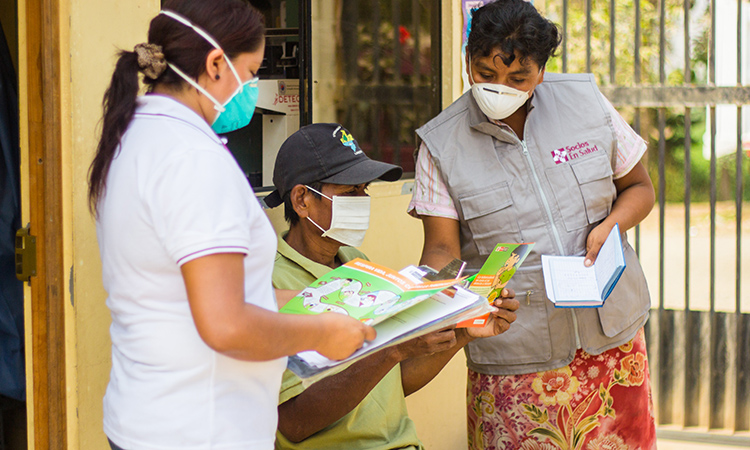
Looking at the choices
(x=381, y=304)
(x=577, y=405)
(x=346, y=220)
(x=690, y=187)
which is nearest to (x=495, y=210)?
(x=346, y=220)

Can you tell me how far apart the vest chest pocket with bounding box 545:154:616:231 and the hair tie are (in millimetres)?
1206

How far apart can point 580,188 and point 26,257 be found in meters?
1.48

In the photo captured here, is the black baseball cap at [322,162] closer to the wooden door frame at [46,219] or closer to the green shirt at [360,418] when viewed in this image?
the green shirt at [360,418]

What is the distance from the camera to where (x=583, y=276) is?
1.93 m

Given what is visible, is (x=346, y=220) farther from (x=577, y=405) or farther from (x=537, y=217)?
(x=577, y=405)

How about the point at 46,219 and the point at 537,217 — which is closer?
the point at 46,219

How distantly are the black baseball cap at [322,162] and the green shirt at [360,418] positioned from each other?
0.18m

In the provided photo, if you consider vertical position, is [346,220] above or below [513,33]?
below

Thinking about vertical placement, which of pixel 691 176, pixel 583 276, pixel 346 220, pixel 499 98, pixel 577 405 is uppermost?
pixel 499 98

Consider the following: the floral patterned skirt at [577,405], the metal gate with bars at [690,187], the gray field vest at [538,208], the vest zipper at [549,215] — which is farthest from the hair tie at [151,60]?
the metal gate with bars at [690,187]

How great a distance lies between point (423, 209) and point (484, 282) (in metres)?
0.51

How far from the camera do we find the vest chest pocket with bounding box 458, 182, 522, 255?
203cm

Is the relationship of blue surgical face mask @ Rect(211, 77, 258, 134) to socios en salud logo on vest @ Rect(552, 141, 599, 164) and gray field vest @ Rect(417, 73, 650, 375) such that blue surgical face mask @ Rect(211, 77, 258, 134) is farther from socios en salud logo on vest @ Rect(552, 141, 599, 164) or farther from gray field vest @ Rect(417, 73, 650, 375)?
socios en salud logo on vest @ Rect(552, 141, 599, 164)

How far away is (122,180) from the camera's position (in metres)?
1.11
